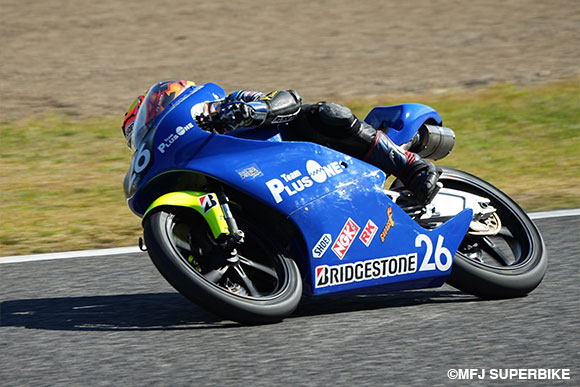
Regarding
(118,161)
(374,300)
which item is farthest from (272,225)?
(118,161)

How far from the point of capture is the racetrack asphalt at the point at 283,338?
12.8 ft

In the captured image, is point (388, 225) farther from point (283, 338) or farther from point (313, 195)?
point (283, 338)

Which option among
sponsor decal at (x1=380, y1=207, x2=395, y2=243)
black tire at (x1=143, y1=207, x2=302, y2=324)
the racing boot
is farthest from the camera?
the racing boot

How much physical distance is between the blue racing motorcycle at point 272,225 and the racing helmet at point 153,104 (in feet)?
0.07

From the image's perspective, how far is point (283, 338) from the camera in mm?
4379

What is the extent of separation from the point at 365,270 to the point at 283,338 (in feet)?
2.16

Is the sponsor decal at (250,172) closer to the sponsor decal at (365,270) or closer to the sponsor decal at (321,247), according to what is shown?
the sponsor decal at (321,247)

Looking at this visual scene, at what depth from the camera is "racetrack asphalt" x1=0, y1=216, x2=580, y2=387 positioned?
3898 millimetres

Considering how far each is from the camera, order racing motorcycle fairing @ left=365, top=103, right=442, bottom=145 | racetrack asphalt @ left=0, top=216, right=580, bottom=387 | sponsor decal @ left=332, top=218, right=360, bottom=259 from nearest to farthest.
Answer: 1. racetrack asphalt @ left=0, top=216, right=580, bottom=387
2. sponsor decal @ left=332, top=218, right=360, bottom=259
3. racing motorcycle fairing @ left=365, top=103, right=442, bottom=145

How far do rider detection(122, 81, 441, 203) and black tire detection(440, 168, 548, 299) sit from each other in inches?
12.1

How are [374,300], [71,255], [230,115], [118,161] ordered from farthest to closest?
[118,161] < [71,255] < [374,300] < [230,115]

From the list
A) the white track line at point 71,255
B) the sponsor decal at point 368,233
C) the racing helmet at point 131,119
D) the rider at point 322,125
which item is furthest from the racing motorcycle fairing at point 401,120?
the white track line at point 71,255

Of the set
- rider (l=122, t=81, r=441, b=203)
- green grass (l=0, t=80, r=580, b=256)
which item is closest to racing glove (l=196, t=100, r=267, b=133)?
rider (l=122, t=81, r=441, b=203)

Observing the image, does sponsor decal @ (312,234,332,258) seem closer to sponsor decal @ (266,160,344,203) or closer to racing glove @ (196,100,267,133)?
sponsor decal @ (266,160,344,203)
